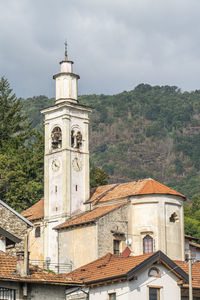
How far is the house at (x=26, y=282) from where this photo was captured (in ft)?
118

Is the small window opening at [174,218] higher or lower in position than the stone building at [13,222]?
higher

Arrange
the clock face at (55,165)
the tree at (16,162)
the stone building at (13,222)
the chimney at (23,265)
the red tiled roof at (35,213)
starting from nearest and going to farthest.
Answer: the chimney at (23,265) < the stone building at (13,222) < the clock face at (55,165) < the red tiled roof at (35,213) < the tree at (16,162)

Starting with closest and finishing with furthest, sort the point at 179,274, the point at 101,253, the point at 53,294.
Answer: the point at 53,294 → the point at 179,274 → the point at 101,253

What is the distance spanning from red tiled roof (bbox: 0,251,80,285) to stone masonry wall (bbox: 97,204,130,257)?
2146cm

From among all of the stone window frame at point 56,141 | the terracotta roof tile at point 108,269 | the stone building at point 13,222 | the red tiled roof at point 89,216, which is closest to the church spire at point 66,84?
the stone window frame at point 56,141

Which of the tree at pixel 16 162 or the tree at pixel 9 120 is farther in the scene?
the tree at pixel 9 120

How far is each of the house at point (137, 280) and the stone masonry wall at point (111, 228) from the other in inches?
725

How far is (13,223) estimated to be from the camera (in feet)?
169

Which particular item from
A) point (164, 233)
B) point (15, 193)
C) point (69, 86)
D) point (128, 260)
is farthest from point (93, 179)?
point (128, 260)

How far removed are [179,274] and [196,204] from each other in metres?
79.2

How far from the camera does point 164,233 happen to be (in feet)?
202

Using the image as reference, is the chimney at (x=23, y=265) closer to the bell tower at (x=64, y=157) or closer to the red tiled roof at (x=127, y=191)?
the red tiled roof at (x=127, y=191)

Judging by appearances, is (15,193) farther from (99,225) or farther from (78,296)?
(78,296)

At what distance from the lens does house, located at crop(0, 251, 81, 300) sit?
35.9 m
